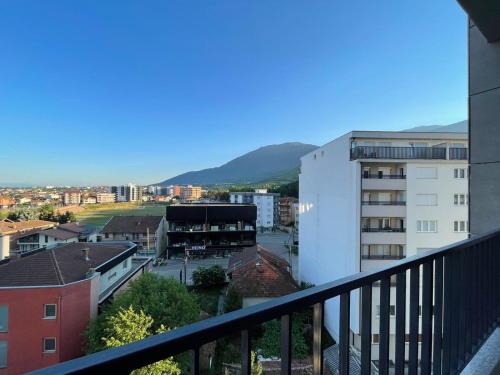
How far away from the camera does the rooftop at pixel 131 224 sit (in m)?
31.5

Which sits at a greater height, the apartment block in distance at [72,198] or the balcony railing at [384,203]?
the balcony railing at [384,203]

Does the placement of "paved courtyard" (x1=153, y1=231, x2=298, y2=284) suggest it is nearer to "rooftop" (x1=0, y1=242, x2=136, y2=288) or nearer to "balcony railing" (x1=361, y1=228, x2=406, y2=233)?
"rooftop" (x1=0, y1=242, x2=136, y2=288)

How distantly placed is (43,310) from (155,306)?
3198mm

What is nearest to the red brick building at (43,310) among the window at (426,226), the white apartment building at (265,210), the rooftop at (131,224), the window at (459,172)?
the window at (426,226)

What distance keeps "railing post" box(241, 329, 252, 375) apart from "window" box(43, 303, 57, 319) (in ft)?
35.8

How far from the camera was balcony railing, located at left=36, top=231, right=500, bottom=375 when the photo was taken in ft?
1.67

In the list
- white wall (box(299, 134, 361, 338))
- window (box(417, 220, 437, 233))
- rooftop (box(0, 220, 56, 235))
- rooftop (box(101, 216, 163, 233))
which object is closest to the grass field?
rooftop (box(101, 216, 163, 233))

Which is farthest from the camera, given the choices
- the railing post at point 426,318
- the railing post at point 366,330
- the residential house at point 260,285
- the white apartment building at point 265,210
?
the white apartment building at point 265,210

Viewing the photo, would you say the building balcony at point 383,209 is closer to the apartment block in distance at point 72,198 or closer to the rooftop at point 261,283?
the rooftop at point 261,283

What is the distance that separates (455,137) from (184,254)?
24.9m

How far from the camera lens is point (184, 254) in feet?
102

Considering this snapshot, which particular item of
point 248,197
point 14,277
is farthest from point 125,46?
point 248,197

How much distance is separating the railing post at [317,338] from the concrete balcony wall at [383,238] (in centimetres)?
1256

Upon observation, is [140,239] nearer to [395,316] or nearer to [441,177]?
[441,177]
